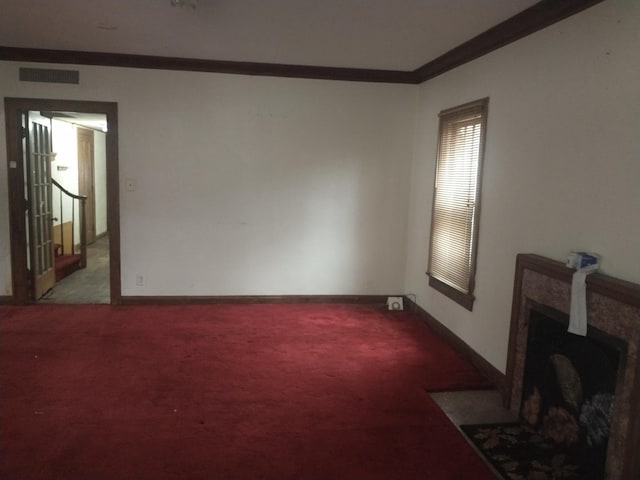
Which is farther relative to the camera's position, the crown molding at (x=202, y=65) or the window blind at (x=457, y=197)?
the crown molding at (x=202, y=65)

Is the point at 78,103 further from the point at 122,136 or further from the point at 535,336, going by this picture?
the point at 535,336

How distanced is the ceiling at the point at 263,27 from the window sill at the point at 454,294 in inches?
79.7

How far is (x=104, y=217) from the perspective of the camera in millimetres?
9906

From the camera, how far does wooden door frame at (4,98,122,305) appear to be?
4574mm

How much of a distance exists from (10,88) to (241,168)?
2.30 meters

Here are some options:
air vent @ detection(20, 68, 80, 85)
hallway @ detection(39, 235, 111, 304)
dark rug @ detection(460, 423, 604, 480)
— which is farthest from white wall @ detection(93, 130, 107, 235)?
dark rug @ detection(460, 423, 604, 480)

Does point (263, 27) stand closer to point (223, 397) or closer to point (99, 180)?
point (223, 397)

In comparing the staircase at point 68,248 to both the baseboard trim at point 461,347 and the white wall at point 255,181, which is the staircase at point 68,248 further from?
the baseboard trim at point 461,347

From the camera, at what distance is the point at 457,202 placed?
13.2 ft

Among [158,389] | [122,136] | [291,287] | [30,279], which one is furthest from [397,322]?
[30,279]

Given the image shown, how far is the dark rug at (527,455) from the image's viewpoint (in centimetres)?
235

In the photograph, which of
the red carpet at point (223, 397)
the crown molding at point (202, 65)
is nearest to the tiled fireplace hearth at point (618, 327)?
the red carpet at point (223, 397)

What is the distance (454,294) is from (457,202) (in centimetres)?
→ 79

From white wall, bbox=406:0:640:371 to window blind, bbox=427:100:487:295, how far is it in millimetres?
124
